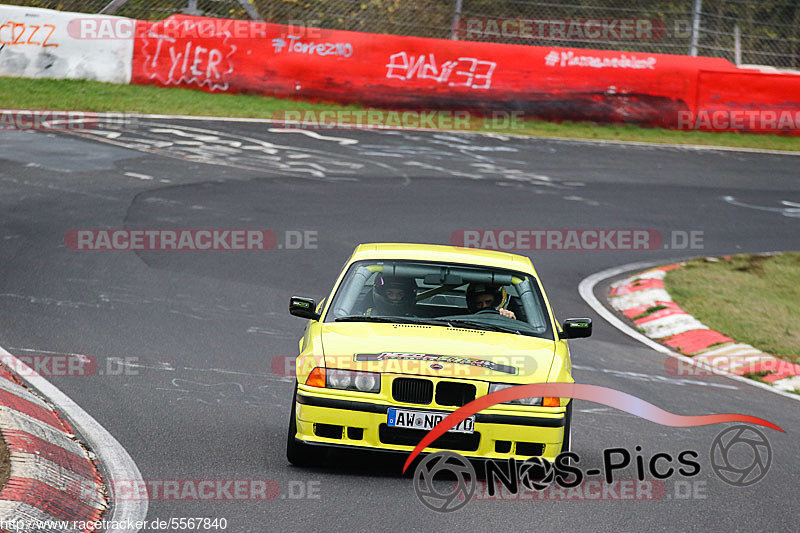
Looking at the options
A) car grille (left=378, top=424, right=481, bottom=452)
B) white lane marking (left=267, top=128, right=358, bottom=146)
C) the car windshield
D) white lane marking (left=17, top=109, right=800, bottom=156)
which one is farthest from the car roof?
white lane marking (left=17, top=109, right=800, bottom=156)

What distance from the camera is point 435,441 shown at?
6254 millimetres

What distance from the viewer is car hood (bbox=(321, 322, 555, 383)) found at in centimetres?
636

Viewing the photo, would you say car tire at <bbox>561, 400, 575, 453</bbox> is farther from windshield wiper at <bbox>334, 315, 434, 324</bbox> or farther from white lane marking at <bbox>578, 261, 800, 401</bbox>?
white lane marking at <bbox>578, 261, 800, 401</bbox>

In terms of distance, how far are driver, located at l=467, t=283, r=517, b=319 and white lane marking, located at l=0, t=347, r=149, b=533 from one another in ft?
8.50

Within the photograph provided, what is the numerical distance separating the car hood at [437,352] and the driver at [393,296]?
366 mm

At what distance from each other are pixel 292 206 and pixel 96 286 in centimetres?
498

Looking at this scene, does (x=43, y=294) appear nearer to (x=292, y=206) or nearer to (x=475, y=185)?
(x=292, y=206)

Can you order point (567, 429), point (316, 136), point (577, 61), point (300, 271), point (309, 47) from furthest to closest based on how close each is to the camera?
point (577, 61), point (309, 47), point (316, 136), point (300, 271), point (567, 429)

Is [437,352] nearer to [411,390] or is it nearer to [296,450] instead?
[411,390]

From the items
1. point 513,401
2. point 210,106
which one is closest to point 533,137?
point 210,106

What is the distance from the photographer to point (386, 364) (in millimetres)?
6379

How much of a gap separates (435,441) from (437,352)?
1.79 ft

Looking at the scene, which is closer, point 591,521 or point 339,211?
point 591,521

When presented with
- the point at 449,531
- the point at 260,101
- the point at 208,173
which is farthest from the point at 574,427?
the point at 260,101
